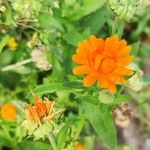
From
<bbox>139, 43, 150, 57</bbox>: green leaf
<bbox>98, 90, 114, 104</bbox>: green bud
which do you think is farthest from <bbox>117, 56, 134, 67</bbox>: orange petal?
<bbox>139, 43, 150, 57</bbox>: green leaf

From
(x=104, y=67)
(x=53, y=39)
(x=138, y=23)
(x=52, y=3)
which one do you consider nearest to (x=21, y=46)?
(x=53, y=39)

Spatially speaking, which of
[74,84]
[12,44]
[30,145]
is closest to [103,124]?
[74,84]

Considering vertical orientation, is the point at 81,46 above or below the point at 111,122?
above

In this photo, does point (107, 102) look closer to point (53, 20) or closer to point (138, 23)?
point (53, 20)

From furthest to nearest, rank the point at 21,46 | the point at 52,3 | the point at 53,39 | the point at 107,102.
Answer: the point at 21,46
the point at 53,39
the point at 52,3
the point at 107,102

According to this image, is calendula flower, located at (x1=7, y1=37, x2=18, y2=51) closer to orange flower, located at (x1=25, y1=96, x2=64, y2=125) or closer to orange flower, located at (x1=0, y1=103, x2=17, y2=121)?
orange flower, located at (x1=0, y1=103, x2=17, y2=121)

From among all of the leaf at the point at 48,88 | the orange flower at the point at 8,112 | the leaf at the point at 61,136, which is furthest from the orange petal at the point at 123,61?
the orange flower at the point at 8,112

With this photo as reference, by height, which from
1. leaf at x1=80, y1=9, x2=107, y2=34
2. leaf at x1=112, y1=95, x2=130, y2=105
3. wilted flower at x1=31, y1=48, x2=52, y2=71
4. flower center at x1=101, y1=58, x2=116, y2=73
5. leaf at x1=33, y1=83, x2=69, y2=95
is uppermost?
leaf at x1=80, y1=9, x2=107, y2=34
